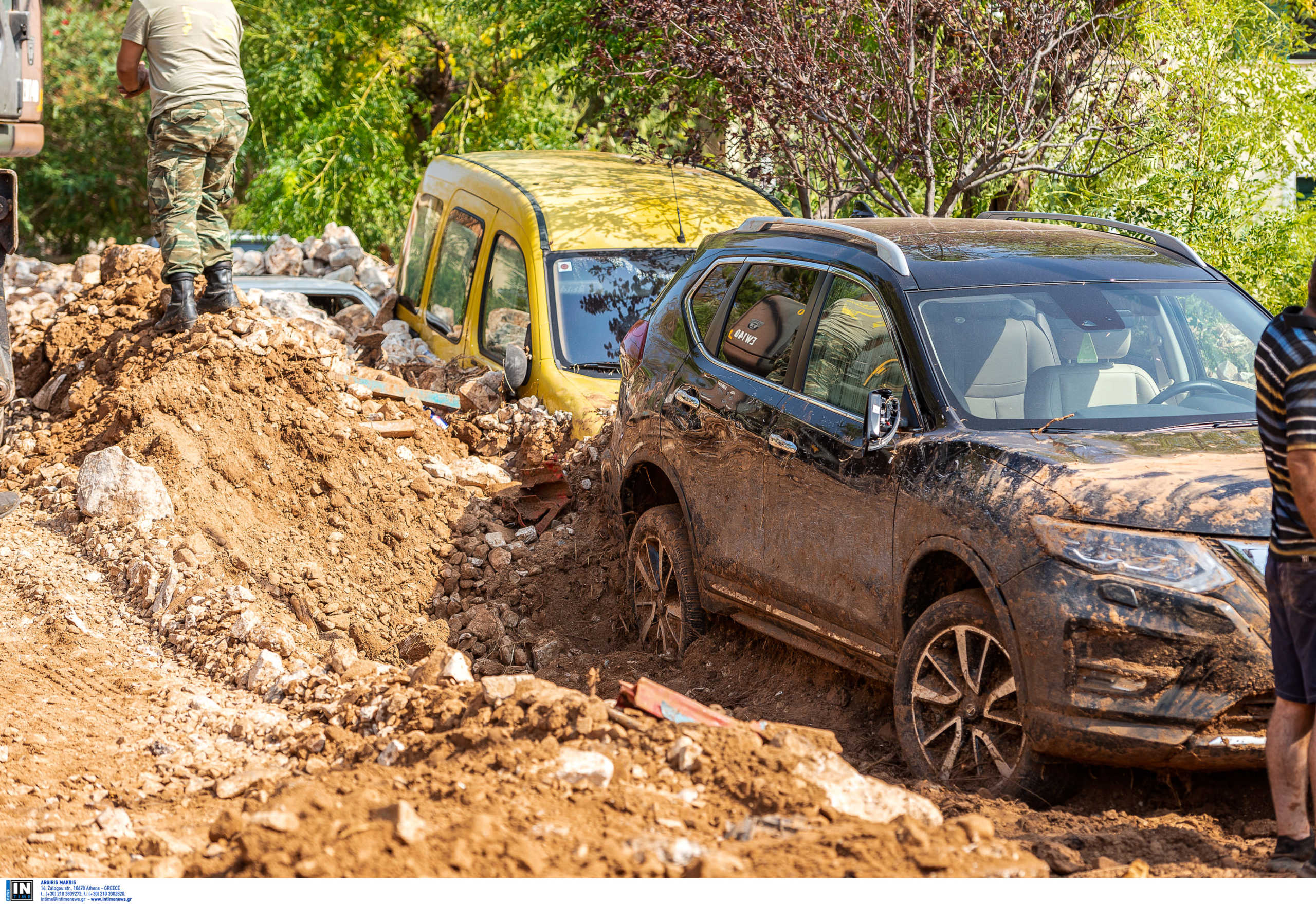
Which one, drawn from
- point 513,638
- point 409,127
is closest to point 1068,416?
point 513,638

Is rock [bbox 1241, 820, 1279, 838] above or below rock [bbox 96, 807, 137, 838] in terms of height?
above

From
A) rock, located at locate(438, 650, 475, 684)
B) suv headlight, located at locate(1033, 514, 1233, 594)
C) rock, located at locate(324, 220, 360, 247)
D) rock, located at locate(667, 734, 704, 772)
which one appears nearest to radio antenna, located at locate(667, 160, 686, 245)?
rock, located at locate(438, 650, 475, 684)

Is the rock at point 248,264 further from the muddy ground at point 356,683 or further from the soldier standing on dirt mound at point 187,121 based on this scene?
the soldier standing on dirt mound at point 187,121

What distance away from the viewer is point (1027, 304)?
199 inches

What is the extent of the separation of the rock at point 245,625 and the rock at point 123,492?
1094 millimetres

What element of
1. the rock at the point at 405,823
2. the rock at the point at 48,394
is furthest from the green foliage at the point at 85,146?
the rock at the point at 405,823

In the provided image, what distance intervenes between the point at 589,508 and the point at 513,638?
1.13 m

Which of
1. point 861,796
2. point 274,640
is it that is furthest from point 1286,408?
point 274,640

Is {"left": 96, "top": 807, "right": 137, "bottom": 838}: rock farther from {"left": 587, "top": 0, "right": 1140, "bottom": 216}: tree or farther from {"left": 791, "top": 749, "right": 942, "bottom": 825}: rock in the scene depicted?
{"left": 587, "top": 0, "right": 1140, "bottom": 216}: tree

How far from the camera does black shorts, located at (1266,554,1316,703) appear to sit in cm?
355

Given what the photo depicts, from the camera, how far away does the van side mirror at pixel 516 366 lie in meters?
8.01

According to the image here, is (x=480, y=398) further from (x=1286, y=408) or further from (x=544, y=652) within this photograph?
(x=1286, y=408)

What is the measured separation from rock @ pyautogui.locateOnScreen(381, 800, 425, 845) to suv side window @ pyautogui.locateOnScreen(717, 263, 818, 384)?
2.57m

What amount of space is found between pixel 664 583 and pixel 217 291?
3.96 meters
